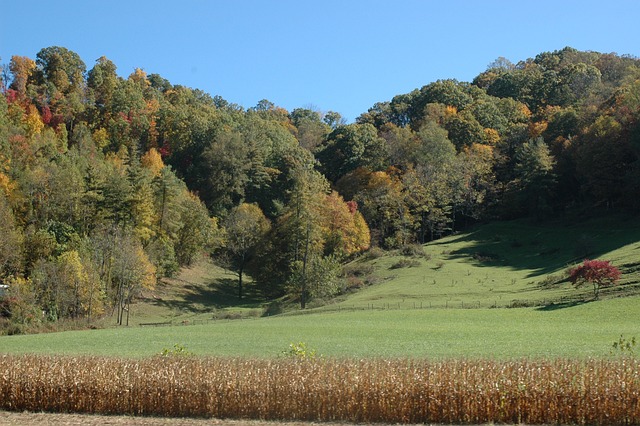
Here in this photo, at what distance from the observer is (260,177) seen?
11044 cm

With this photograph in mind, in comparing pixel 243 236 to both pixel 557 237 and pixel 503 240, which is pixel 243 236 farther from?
pixel 557 237

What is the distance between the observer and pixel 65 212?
78.4 meters

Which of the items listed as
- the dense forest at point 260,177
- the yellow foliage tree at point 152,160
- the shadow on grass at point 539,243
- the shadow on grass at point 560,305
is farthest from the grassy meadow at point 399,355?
the yellow foliage tree at point 152,160

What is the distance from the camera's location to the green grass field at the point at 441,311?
113ft

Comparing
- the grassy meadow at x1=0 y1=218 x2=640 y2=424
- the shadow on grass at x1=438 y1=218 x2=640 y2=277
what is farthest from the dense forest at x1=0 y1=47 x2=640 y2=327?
the grassy meadow at x1=0 y1=218 x2=640 y2=424

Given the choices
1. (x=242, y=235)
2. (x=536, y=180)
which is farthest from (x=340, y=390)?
(x=536, y=180)

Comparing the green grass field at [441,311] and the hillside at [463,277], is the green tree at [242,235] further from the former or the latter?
the green grass field at [441,311]

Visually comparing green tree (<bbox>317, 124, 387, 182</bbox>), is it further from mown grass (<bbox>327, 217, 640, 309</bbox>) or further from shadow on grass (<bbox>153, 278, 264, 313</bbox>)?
shadow on grass (<bbox>153, 278, 264, 313</bbox>)

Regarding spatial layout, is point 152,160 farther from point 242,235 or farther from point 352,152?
point 352,152

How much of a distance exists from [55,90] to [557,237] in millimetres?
99542

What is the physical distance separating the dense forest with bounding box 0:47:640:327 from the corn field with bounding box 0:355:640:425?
Answer: 39.4 metres

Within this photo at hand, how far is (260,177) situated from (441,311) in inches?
2496

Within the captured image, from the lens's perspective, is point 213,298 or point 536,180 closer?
point 213,298

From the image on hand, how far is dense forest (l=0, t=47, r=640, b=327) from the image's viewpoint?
237 ft
